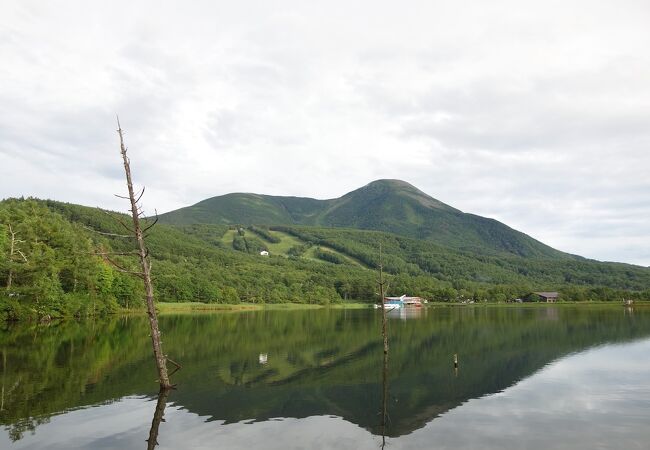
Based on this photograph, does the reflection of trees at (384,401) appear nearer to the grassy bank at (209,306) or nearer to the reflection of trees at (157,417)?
the reflection of trees at (157,417)

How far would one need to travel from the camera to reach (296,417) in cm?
2364

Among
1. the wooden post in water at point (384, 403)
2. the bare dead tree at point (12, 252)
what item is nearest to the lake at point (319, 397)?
the wooden post in water at point (384, 403)

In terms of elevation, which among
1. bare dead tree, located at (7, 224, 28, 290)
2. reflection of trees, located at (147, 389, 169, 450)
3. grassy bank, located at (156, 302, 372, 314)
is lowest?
reflection of trees, located at (147, 389, 169, 450)

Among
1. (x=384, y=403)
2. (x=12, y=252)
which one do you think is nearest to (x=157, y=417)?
(x=384, y=403)

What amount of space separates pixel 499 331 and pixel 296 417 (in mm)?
61071

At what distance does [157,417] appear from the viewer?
22.7 meters

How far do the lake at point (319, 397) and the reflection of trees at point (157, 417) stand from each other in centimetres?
12

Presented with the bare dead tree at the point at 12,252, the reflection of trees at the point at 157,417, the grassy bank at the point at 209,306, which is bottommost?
the reflection of trees at the point at 157,417

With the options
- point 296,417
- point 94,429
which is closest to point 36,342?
point 94,429

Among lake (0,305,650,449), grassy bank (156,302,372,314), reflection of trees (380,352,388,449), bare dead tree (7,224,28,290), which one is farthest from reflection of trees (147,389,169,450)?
grassy bank (156,302,372,314)

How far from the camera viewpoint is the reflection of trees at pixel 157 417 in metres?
19.2

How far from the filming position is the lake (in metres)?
20.3

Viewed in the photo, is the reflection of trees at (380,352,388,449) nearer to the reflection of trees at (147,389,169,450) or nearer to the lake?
the lake

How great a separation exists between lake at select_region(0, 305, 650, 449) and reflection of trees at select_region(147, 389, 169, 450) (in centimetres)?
12
